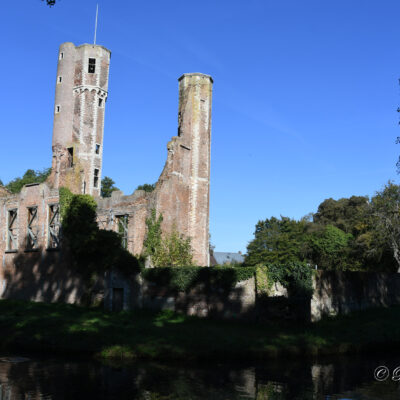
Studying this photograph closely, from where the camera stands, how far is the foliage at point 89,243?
21219mm

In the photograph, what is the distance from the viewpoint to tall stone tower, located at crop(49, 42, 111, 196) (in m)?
37.8

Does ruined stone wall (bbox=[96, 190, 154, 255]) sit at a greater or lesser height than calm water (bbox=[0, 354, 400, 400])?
greater

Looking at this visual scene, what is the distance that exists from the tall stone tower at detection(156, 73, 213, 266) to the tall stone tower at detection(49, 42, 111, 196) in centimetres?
1062

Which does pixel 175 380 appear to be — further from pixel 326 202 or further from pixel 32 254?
pixel 326 202

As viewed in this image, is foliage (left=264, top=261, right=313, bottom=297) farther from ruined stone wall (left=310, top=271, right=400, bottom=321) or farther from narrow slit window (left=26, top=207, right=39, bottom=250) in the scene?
narrow slit window (left=26, top=207, right=39, bottom=250)

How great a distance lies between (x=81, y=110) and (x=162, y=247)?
18.6 metres

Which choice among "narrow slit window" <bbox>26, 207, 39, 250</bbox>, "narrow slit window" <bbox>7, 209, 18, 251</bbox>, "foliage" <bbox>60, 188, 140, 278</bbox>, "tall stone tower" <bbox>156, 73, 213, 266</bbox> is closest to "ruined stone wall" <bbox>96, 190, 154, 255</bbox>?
"tall stone tower" <bbox>156, 73, 213, 266</bbox>

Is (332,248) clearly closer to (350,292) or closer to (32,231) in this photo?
(350,292)

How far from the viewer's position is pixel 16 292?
2619cm

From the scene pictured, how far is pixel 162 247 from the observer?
25.6 metres

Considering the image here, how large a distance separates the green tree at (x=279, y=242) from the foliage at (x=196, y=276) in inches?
1286

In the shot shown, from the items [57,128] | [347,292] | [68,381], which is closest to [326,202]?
[57,128]

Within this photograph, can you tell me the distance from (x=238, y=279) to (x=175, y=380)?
29.5 feet

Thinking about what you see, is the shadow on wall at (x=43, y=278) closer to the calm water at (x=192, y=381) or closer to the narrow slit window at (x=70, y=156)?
the calm water at (x=192, y=381)
